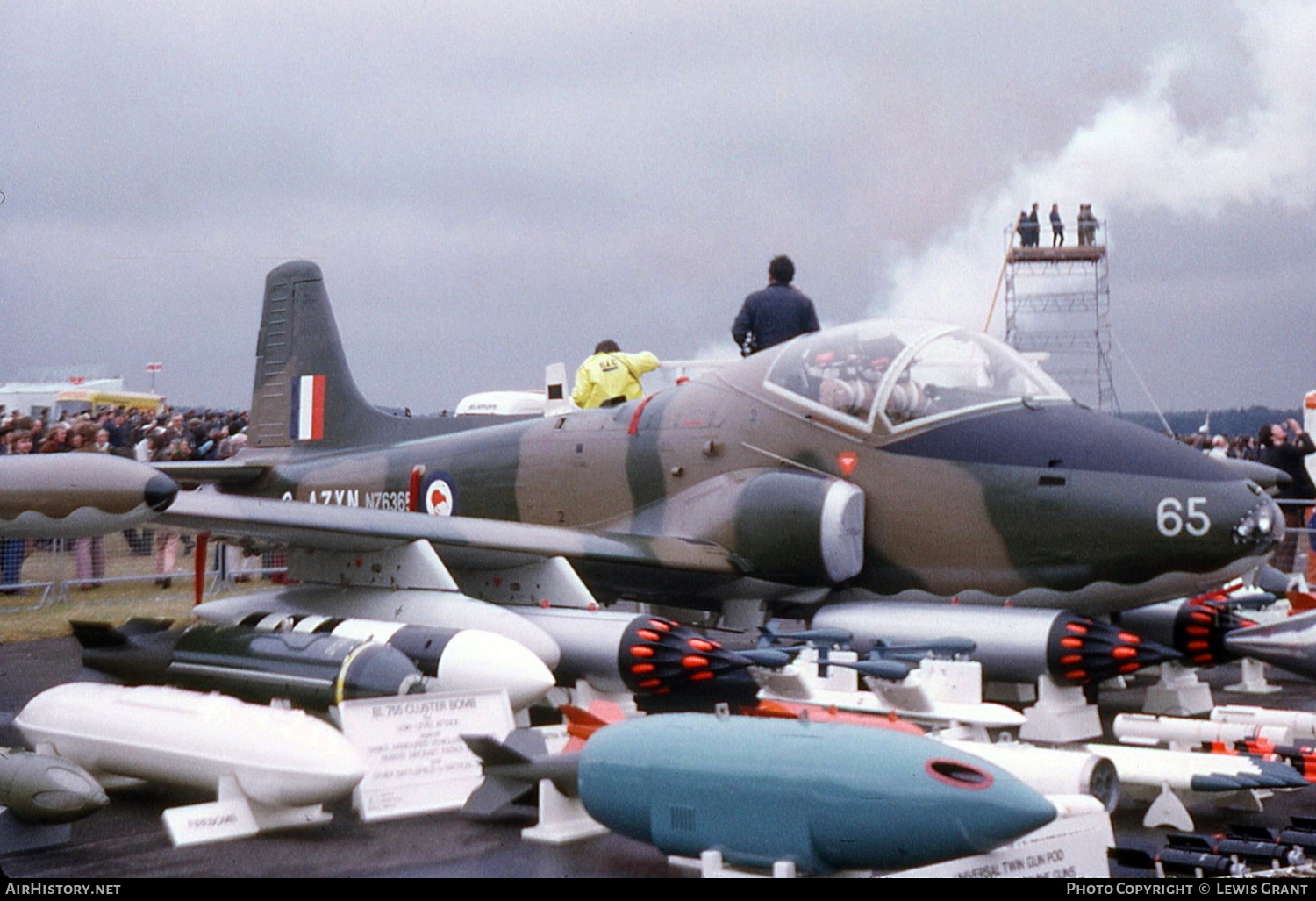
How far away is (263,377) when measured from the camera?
13141mm

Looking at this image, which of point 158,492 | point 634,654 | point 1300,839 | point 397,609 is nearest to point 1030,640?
point 634,654

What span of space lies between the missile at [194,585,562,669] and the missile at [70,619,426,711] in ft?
2.06

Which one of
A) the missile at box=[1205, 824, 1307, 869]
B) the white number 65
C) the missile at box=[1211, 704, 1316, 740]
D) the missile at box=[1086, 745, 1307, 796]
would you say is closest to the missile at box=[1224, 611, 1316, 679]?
the missile at box=[1211, 704, 1316, 740]

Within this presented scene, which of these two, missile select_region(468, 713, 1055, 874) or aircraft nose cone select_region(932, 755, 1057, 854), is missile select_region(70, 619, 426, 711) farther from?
aircraft nose cone select_region(932, 755, 1057, 854)

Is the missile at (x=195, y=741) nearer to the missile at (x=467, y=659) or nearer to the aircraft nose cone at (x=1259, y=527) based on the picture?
the missile at (x=467, y=659)

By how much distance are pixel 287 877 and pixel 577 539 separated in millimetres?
4123

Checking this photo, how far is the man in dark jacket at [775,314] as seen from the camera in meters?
10.8

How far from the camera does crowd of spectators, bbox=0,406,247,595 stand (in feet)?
48.1

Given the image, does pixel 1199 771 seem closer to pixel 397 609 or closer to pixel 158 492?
pixel 158 492

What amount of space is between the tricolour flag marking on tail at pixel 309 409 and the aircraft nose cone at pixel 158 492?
7061 mm

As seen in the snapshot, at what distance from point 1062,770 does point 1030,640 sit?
2.17m

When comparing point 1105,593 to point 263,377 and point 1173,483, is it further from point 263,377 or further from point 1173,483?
point 263,377

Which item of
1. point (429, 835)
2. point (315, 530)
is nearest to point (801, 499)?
point (315, 530)

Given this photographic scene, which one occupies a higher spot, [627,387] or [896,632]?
[627,387]
